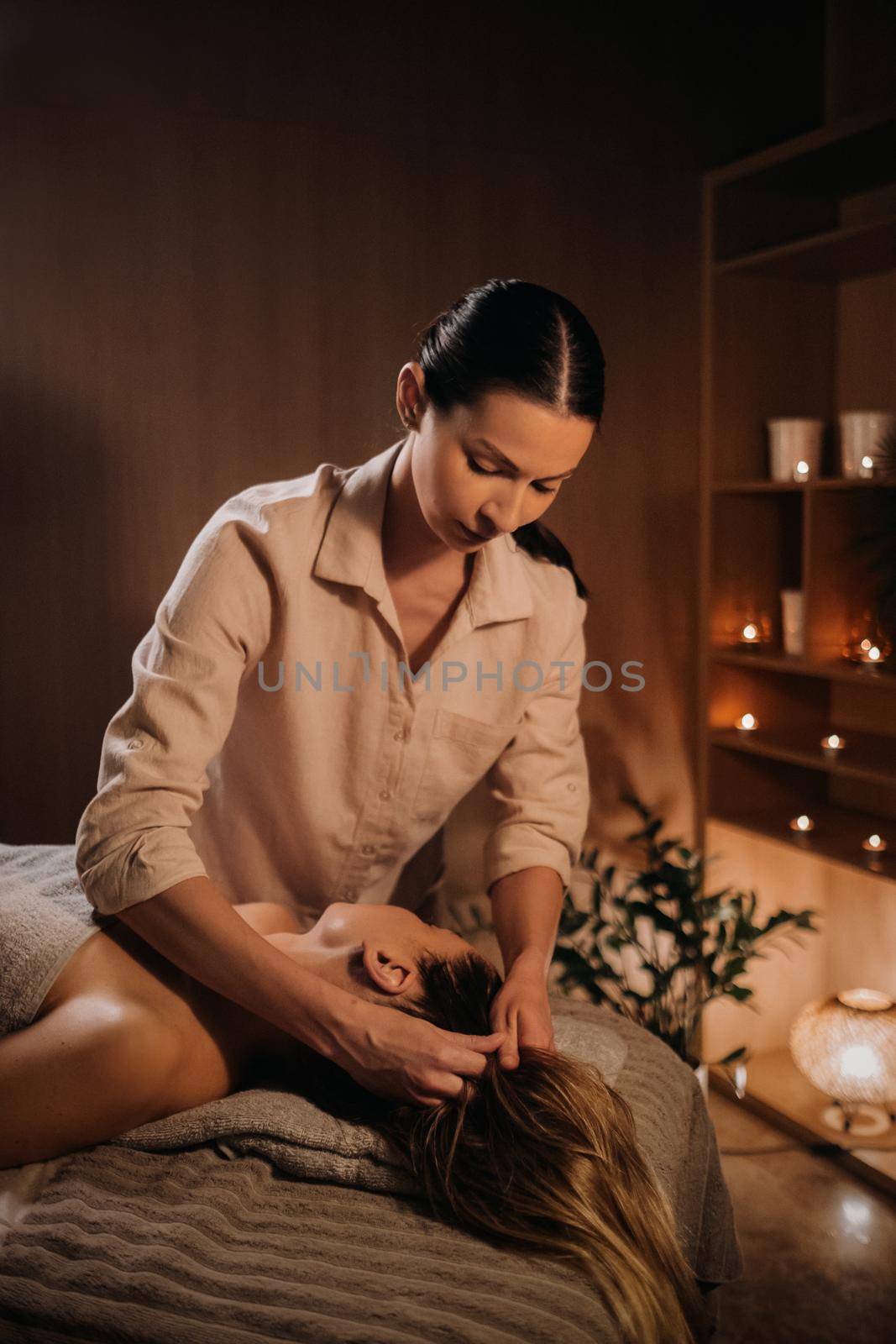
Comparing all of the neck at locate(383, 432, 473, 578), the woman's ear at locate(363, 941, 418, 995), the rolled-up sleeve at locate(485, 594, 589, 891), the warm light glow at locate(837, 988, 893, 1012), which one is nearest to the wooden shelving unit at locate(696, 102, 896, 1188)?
the warm light glow at locate(837, 988, 893, 1012)

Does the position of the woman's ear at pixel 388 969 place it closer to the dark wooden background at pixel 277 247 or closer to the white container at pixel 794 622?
the dark wooden background at pixel 277 247

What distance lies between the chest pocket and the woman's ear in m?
0.34

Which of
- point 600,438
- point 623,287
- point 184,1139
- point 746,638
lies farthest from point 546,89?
point 184,1139

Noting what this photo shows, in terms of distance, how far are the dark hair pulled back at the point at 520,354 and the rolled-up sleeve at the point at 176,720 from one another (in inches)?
13.9

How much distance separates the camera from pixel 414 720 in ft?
5.47

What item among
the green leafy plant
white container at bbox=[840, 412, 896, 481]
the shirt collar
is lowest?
the green leafy plant

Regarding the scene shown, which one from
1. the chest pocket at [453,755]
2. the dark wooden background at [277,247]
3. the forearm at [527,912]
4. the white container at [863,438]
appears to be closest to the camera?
the forearm at [527,912]

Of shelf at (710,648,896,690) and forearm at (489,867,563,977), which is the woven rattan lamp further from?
forearm at (489,867,563,977)

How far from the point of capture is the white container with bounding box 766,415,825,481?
8.68 ft

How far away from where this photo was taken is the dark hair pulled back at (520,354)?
52.7 inches

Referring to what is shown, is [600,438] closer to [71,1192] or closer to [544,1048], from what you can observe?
[544,1048]

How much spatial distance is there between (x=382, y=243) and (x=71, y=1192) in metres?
1.92

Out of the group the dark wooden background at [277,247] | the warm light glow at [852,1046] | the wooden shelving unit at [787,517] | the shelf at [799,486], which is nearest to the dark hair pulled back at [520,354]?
the dark wooden background at [277,247]

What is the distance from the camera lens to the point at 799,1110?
2.68m
